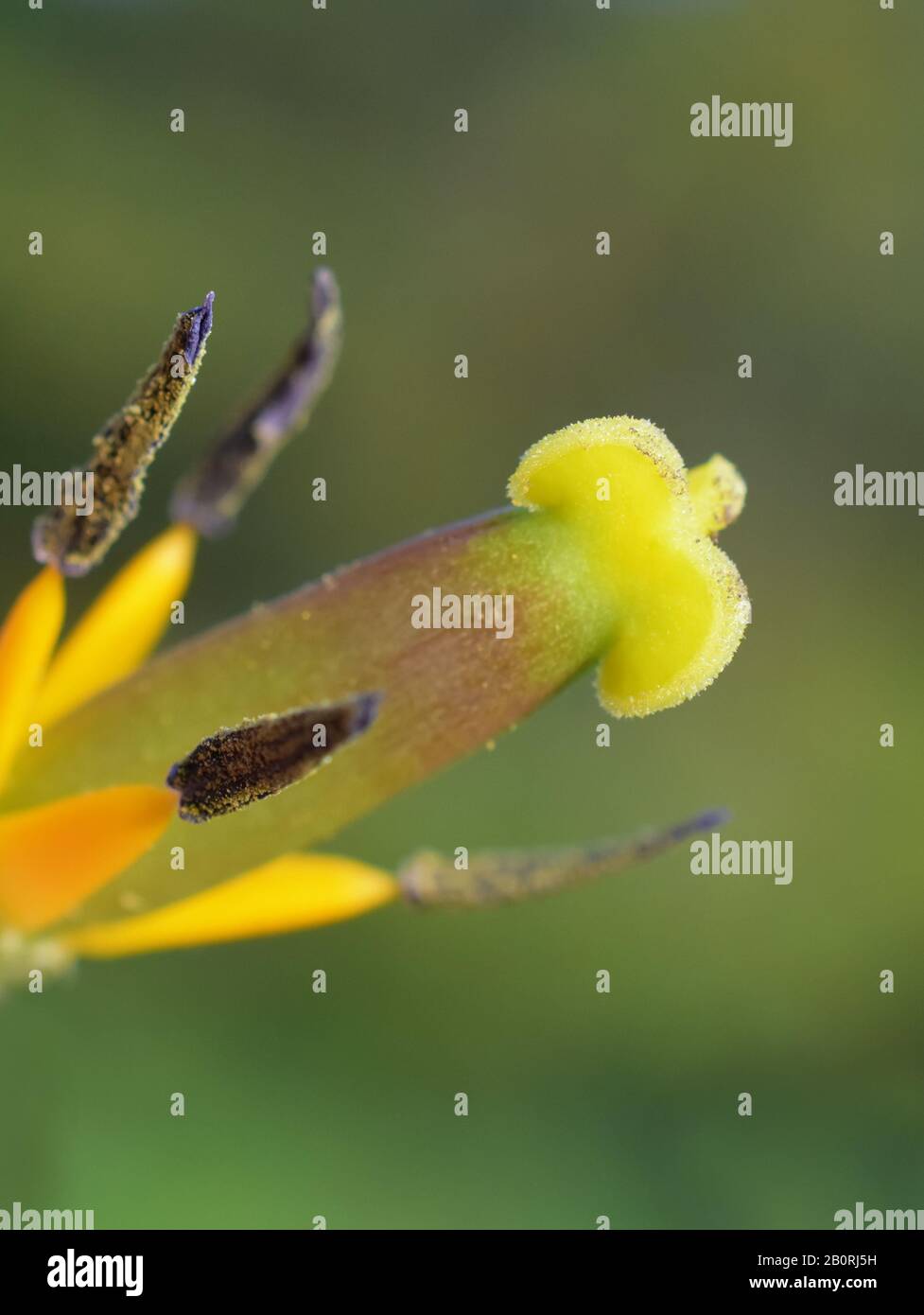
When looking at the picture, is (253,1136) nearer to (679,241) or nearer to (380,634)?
(380,634)

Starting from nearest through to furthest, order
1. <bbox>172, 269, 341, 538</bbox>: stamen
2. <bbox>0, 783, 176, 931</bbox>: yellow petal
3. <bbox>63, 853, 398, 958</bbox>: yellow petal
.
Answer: <bbox>0, 783, 176, 931</bbox>: yellow petal, <bbox>63, 853, 398, 958</bbox>: yellow petal, <bbox>172, 269, 341, 538</bbox>: stamen

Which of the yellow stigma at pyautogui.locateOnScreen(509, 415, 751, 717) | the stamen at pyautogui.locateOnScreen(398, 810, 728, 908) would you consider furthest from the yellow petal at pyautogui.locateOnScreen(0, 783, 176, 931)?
the yellow stigma at pyautogui.locateOnScreen(509, 415, 751, 717)

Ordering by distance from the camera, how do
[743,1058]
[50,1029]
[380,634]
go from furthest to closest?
1. [743,1058]
2. [50,1029]
3. [380,634]

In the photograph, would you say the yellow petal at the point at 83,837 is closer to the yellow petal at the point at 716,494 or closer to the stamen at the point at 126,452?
the stamen at the point at 126,452

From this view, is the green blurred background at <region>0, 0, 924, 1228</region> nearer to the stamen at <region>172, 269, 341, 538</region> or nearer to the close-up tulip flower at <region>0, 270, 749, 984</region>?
the close-up tulip flower at <region>0, 270, 749, 984</region>

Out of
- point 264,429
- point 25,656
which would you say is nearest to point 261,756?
point 25,656

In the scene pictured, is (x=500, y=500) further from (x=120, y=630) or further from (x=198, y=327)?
(x=198, y=327)
